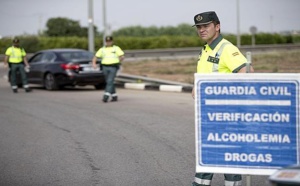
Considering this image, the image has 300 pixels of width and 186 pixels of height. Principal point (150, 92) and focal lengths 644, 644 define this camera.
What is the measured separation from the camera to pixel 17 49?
2020 centimetres

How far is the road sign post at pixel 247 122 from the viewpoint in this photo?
475 centimetres

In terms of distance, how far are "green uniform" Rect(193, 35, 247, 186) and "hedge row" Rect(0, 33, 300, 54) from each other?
5074 centimetres

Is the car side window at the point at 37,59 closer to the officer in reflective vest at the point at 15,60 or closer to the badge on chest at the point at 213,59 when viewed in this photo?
the officer in reflective vest at the point at 15,60

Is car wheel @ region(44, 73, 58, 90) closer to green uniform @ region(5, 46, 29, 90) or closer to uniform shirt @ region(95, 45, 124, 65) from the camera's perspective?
green uniform @ region(5, 46, 29, 90)

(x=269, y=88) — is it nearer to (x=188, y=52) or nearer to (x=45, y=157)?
(x=45, y=157)

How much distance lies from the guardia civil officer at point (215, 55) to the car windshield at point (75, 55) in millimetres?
15498

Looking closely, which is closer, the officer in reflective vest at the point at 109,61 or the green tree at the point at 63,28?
the officer in reflective vest at the point at 109,61

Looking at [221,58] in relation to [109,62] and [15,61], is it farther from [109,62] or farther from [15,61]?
[15,61]

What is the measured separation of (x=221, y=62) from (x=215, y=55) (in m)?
0.09

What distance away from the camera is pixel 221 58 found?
5535 millimetres

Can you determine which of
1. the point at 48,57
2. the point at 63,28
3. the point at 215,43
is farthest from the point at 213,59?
the point at 63,28

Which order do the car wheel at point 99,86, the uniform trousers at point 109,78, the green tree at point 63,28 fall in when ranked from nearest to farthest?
1. the uniform trousers at point 109,78
2. the car wheel at point 99,86
3. the green tree at point 63,28

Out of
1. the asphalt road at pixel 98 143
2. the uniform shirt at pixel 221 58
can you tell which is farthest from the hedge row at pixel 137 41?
the uniform shirt at pixel 221 58

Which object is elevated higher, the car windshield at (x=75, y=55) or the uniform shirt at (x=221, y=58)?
the uniform shirt at (x=221, y=58)
